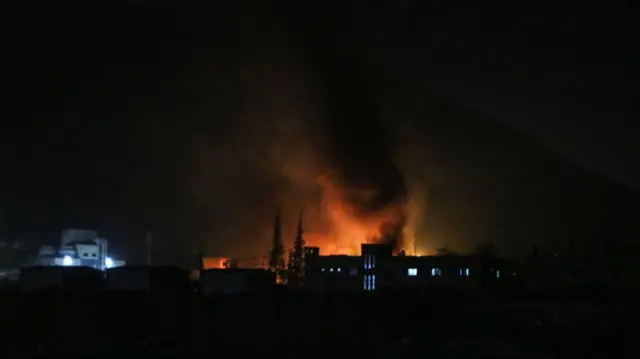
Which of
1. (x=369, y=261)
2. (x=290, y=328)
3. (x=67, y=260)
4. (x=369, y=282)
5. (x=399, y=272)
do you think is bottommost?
(x=290, y=328)

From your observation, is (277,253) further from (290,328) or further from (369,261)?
(290,328)

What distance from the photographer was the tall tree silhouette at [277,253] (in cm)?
3948

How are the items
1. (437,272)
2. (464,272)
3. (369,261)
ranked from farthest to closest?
1. (369,261)
2. (464,272)
3. (437,272)

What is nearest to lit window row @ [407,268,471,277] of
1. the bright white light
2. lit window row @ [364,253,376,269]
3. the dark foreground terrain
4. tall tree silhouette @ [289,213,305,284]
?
lit window row @ [364,253,376,269]

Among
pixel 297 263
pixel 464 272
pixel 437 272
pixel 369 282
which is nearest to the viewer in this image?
pixel 437 272

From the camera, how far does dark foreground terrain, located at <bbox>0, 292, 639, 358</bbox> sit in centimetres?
1689

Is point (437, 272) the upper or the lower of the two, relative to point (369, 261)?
lower

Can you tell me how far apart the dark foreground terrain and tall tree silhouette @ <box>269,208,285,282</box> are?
15.4m

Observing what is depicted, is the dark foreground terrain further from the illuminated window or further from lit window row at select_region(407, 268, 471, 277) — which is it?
the illuminated window

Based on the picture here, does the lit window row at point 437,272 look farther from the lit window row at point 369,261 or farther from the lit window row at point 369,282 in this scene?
the lit window row at point 369,261

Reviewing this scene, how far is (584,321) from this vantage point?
21578mm

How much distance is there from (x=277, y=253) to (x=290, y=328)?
23.7m

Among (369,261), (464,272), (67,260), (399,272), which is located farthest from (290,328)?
(67,260)

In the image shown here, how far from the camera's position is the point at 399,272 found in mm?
34406
